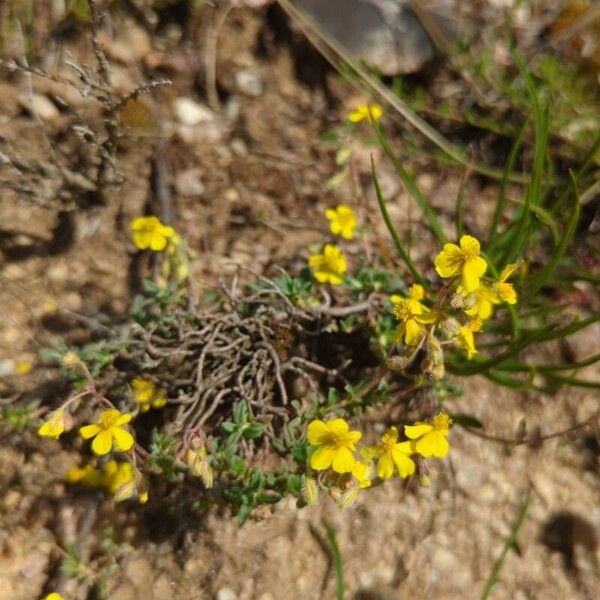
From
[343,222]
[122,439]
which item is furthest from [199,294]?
[122,439]

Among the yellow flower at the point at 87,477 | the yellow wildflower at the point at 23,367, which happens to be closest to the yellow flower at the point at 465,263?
the yellow flower at the point at 87,477

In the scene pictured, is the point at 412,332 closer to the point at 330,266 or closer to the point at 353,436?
the point at 353,436

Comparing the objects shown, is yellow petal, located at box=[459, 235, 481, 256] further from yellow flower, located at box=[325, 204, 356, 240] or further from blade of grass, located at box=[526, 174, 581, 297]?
yellow flower, located at box=[325, 204, 356, 240]

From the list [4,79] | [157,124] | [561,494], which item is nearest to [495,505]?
[561,494]

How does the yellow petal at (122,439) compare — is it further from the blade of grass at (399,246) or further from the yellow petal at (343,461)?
the blade of grass at (399,246)

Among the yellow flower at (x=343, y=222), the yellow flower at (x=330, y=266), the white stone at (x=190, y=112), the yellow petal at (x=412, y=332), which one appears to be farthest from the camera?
the white stone at (x=190, y=112)

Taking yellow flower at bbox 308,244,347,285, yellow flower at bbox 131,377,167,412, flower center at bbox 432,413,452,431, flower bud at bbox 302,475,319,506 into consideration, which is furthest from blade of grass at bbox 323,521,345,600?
yellow flower at bbox 308,244,347,285

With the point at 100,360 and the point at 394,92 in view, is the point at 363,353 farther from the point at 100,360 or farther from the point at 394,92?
the point at 394,92
